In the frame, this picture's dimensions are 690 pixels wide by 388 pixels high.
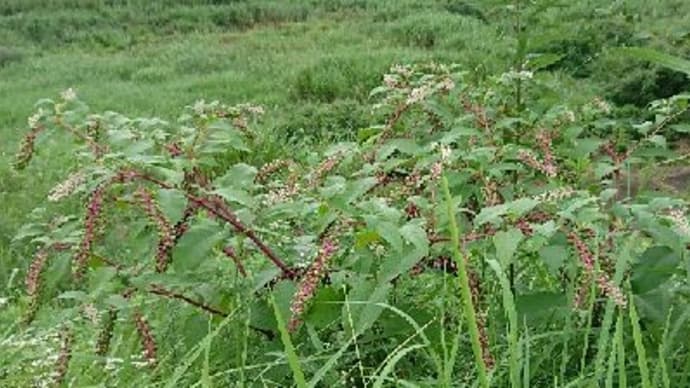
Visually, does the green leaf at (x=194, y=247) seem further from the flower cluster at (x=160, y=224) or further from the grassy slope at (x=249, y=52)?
the grassy slope at (x=249, y=52)

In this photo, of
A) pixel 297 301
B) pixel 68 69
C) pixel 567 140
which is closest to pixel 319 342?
pixel 297 301

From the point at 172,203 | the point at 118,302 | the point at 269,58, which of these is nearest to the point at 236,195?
the point at 172,203

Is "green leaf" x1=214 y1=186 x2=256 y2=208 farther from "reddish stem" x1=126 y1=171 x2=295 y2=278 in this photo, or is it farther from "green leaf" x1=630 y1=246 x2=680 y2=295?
"green leaf" x1=630 y1=246 x2=680 y2=295

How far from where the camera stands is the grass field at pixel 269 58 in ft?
34.5

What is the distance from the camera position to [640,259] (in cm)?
242

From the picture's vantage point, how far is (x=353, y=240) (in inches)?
95.2

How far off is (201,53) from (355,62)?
2905 millimetres

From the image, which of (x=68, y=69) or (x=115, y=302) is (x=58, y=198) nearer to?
(x=115, y=302)

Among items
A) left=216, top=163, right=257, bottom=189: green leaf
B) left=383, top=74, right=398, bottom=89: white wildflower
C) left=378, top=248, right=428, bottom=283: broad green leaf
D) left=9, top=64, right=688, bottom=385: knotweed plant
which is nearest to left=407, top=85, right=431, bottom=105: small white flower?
left=9, top=64, right=688, bottom=385: knotweed plant

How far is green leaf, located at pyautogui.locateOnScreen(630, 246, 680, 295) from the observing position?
2354 mm

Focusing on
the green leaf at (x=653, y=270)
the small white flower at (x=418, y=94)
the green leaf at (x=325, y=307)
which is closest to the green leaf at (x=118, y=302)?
the green leaf at (x=325, y=307)

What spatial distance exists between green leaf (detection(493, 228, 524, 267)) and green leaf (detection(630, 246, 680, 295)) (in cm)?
38

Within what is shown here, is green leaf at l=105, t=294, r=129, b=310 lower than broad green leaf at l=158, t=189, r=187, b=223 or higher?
lower

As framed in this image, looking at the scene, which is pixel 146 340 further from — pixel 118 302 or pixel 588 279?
pixel 588 279
